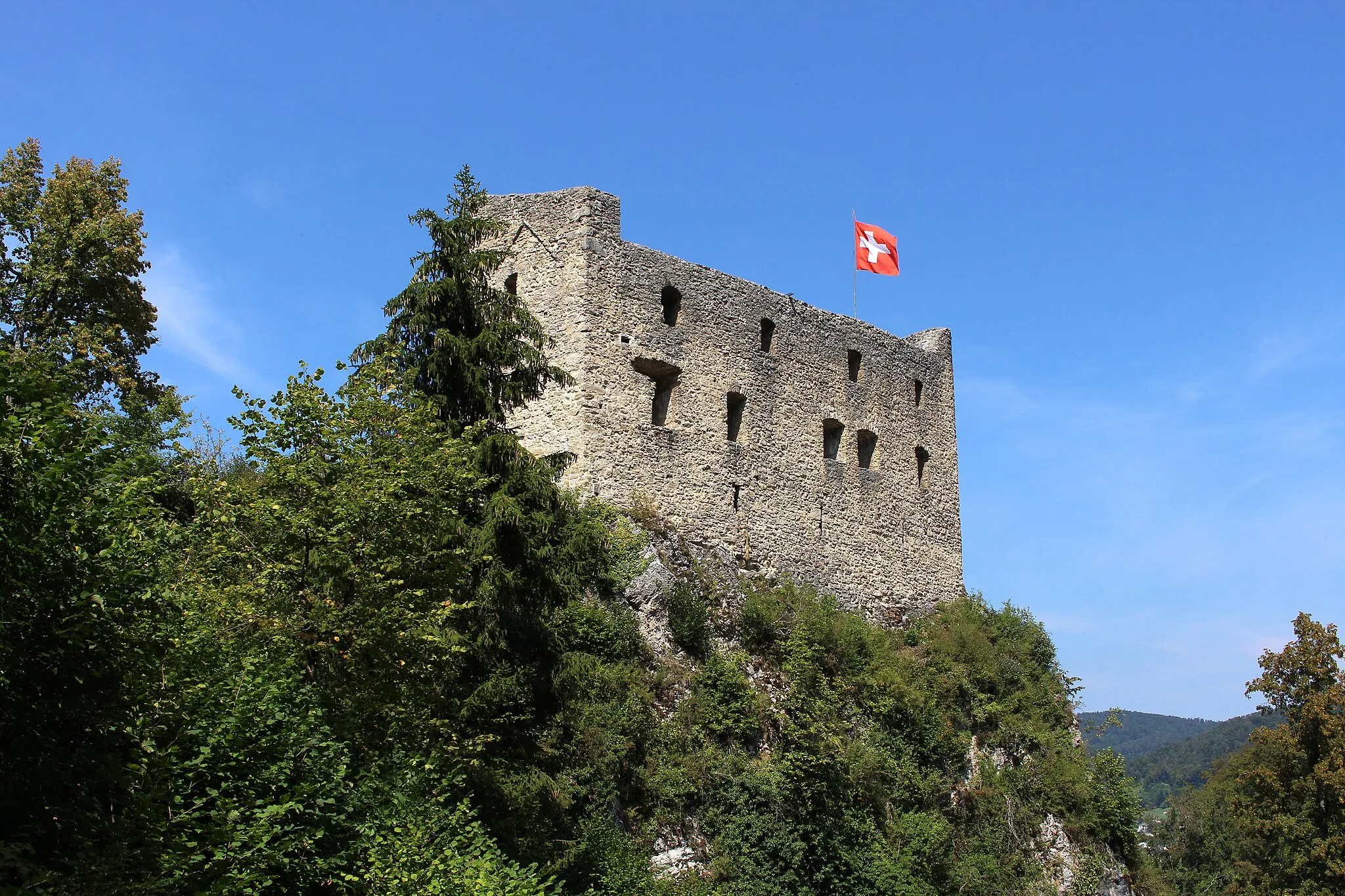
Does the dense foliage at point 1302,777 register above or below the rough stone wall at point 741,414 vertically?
below

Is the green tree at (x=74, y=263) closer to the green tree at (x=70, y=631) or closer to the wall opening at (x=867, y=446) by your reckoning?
the green tree at (x=70, y=631)

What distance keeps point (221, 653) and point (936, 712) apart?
1775 centimetres

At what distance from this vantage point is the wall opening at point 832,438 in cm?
2986

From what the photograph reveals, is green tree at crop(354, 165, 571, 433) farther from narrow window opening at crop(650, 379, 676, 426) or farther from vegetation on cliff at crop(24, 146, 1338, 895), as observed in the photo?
A: narrow window opening at crop(650, 379, 676, 426)

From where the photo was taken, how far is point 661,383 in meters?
26.7

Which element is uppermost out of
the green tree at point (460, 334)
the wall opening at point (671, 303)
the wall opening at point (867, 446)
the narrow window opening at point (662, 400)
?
the wall opening at point (671, 303)

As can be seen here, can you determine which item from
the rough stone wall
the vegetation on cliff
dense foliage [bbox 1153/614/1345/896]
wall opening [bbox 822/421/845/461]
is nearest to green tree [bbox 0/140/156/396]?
the vegetation on cliff

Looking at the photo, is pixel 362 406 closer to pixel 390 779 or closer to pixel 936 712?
pixel 390 779

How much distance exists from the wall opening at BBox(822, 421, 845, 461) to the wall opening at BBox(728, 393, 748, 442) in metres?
2.91

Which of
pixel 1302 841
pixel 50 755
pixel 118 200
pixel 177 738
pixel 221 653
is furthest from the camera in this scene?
pixel 1302 841

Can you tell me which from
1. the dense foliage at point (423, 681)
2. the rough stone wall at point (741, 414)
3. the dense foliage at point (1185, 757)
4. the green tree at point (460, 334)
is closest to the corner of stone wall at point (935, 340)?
the rough stone wall at point (741, 414)

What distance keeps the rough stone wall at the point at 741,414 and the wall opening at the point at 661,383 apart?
5 cm

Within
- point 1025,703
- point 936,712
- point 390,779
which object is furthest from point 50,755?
point 1025,703

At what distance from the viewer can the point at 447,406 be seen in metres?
17.5
